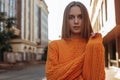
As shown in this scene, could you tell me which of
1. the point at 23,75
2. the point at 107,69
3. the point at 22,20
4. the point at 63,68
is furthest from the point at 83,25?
the point at 22,20

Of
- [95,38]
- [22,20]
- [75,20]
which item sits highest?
[22,20]

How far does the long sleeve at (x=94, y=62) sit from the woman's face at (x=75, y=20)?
0.16 m

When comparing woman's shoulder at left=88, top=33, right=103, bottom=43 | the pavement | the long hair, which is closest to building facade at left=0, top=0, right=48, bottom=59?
the pavement

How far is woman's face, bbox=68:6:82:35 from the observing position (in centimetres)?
219

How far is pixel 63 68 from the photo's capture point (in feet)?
6.89

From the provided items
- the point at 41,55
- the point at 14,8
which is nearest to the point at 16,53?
the point at 14,8

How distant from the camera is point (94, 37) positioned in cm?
213

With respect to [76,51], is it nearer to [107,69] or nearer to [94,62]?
[94,62]

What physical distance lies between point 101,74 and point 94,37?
236 millimetres

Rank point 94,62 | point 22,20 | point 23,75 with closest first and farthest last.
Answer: point 94,62, point 23,75, point 22,20

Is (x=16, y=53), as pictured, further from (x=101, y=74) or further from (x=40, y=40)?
(x=101, y=74)

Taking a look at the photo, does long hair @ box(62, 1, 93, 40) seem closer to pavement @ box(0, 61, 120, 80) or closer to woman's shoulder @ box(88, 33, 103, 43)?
woman's shoulder @ box(88, 33, 103, 43)

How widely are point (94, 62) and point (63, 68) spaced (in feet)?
0.64

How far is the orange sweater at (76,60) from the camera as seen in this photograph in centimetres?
→ 206
